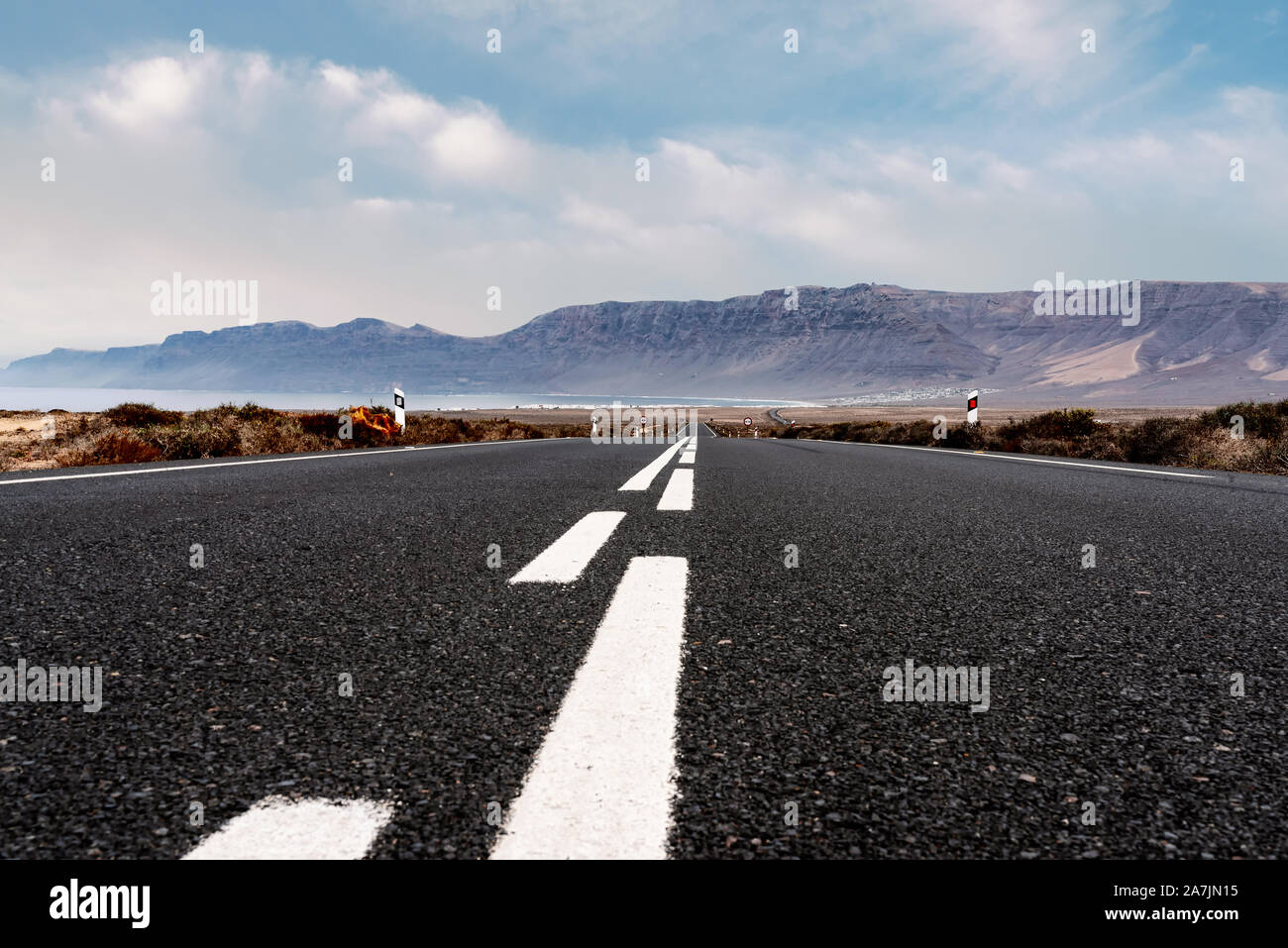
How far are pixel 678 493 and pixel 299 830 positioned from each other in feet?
18.7

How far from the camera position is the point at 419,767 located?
1.63 m

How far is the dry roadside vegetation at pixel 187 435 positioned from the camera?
12.1m

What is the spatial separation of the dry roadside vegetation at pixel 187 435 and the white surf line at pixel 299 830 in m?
11.9

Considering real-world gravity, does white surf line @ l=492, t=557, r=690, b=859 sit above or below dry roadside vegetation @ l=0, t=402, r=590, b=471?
below

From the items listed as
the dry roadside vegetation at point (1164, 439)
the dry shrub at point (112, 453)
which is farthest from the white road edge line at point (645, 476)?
the dry roadside vegetation at point (1164, 439)

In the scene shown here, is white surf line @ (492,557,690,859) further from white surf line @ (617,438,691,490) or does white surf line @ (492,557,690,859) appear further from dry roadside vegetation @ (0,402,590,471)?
dry roadside vegetation @ (0,402,590,471)

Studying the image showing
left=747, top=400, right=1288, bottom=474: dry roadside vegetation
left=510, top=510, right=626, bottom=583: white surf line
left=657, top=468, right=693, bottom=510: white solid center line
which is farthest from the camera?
left=747, top=400, right=1288, bottom=474: dry roadside vegetation

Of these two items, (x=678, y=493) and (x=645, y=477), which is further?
(x=645, y=477)

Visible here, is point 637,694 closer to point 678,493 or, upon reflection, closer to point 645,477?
point 678,493

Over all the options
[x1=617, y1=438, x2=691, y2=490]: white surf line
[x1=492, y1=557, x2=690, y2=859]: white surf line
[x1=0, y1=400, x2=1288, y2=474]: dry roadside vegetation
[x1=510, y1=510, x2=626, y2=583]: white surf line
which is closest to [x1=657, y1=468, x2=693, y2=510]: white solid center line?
[x1=617, y1=438, x2=691, y2=490]: white surf line

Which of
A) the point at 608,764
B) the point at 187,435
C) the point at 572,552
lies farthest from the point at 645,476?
the point at 187,435

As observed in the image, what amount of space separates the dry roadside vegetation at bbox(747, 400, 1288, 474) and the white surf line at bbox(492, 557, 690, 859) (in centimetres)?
1336

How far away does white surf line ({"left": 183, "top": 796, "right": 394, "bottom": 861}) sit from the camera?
1.32 metres

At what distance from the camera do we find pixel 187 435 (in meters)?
13.2
